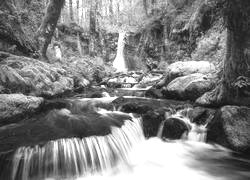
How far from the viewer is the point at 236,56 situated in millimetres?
5742

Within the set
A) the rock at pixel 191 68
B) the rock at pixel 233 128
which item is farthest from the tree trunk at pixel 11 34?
the rock at pixel 233 128

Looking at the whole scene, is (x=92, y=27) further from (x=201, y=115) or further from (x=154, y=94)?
(x=201, y=115)

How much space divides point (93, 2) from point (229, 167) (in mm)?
25103

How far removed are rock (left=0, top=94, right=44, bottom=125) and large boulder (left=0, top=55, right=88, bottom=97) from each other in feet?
3.25

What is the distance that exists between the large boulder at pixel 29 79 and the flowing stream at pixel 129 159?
3318 millimetres

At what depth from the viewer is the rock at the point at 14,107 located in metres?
5.05

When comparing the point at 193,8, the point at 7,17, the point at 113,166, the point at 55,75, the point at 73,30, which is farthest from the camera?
the point at 73,30

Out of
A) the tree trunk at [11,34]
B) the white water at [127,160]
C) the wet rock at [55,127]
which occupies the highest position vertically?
the tree trunk at [11,34]

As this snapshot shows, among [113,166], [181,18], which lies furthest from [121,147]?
[181,18]

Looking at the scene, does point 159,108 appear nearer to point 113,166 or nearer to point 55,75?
point 113,166

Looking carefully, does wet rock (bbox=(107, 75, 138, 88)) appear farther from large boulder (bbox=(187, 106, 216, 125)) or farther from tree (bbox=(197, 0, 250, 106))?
tree (bbox=(197, 0, 250, 106))

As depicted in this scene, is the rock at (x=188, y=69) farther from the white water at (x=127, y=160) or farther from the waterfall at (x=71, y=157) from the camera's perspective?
the waterfall at (x=71, y=157)

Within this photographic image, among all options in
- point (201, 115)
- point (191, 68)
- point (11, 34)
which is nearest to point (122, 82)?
point (191, 68)

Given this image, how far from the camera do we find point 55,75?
967cm
